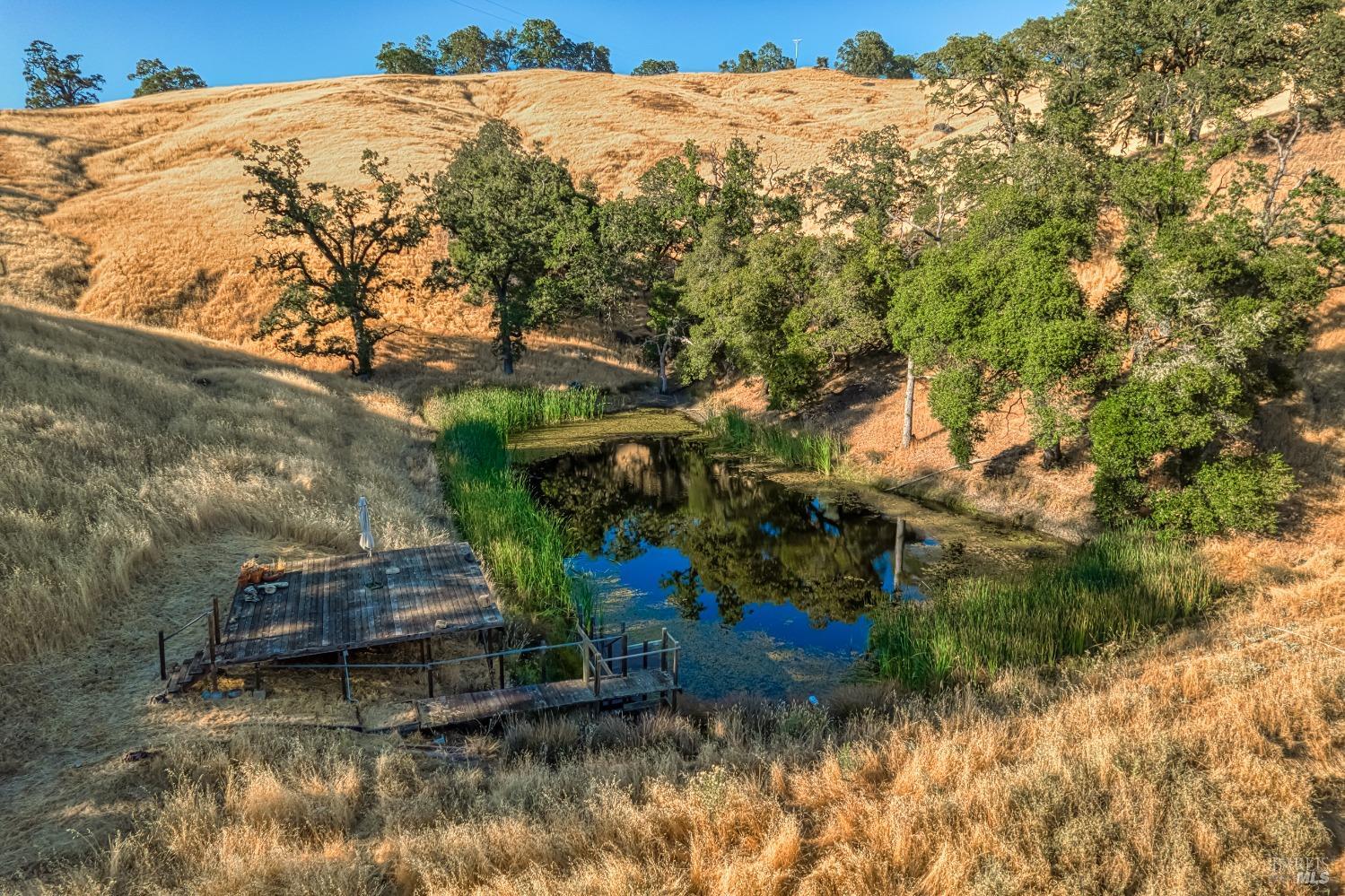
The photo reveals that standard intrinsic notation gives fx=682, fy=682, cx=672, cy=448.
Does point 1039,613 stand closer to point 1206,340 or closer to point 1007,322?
point 1206,340

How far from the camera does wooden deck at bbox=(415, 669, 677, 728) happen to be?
31.4ft

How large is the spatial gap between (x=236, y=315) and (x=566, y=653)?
3925 cm

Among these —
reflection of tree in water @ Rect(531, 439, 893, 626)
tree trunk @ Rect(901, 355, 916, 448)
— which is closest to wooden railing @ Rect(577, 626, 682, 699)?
reflection of tree in water @ Rect(531, 439, 893, 626)

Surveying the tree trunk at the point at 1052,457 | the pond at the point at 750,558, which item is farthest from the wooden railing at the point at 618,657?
the tree trunk at the point at 1052,457

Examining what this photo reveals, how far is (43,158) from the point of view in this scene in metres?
55.1

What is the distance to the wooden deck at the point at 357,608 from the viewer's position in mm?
9758

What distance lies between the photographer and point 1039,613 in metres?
12.7

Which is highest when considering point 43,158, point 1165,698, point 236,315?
point 43,158

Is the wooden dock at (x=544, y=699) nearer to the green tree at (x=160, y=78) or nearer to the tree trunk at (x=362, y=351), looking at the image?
the tree trunk at (x=362, y=351)

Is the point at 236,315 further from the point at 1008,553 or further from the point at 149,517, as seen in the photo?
the point at 1008,553

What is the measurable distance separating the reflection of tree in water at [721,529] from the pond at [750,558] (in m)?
0.05

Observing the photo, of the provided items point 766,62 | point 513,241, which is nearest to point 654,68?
point 766,62

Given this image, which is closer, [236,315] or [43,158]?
[236,315]

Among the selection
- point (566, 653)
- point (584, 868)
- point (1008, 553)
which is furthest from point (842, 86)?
point (584, 868)
